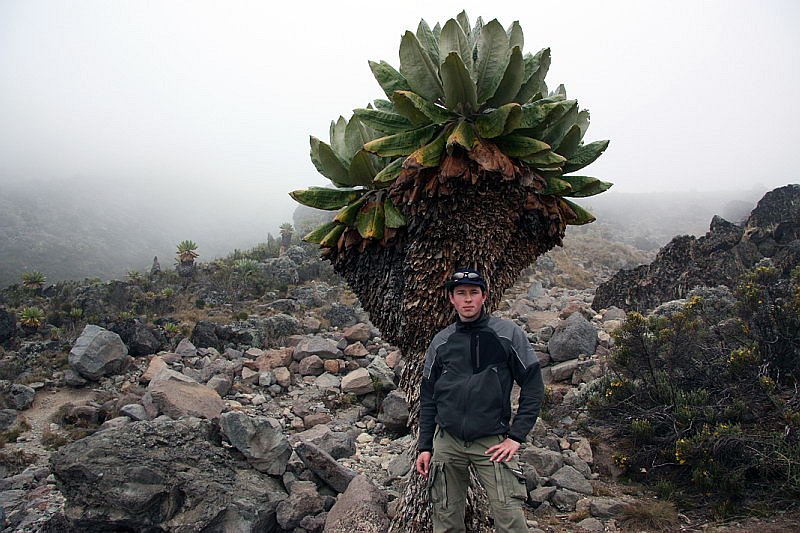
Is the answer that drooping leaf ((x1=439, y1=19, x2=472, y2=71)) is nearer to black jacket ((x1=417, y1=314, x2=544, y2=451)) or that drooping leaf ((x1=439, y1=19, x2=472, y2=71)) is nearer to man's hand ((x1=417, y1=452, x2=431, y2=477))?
black jacket ((x1=417, y1=314, x2=544, y2=451))

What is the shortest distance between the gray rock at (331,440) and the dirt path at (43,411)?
3.82 m

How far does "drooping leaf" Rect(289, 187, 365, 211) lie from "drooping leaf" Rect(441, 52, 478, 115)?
1.17 meters

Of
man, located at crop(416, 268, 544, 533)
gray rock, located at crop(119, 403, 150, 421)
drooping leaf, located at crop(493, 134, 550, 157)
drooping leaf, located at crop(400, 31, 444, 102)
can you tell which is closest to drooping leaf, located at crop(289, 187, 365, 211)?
drooping leaf, located at crop(400, 31, 444, 102)

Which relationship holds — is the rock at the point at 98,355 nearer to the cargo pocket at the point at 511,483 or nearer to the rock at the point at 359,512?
the rock at the point at 359,512

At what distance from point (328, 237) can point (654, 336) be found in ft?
18.6

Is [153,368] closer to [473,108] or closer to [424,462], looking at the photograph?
[424,462]

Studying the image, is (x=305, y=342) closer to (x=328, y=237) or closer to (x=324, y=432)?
(x=324, y=432)

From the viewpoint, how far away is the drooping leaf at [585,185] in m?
3.88

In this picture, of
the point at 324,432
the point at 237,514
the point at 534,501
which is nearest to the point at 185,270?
the point at 324,432

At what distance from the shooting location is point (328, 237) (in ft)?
13.2

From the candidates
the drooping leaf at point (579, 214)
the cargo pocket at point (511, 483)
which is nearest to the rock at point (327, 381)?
the drooping leaf at point (579, 214)

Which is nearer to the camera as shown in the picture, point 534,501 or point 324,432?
point 534,501

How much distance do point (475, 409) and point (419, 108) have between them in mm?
2254

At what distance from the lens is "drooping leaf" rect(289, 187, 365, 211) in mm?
4082
